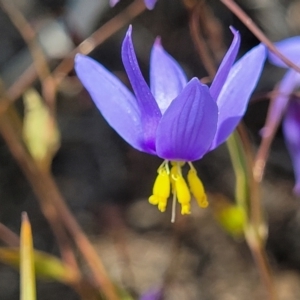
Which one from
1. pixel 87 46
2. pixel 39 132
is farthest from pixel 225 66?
pixel 87 46

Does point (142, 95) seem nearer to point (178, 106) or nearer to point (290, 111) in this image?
point (178, 106)

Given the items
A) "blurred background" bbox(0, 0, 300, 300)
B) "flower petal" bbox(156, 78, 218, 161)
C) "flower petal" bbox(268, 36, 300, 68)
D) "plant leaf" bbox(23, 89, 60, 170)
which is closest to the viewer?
"flower petal" bbox(156, 78, 218, 161)

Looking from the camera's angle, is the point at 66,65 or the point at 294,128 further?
the point at 66,65

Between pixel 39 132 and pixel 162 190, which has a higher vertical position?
pixel 39 132

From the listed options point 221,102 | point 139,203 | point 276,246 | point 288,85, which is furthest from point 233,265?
point 221,102

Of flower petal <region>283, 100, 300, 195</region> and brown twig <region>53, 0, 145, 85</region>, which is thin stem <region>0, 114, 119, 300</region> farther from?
flower petal <region>283, 100, 300, 195</region>

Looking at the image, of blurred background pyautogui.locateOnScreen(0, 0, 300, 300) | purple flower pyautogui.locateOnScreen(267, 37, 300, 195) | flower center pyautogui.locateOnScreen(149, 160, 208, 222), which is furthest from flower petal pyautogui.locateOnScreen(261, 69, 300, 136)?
blurred background pyautogui.locateOnScreen(0, 0, 300, 300)

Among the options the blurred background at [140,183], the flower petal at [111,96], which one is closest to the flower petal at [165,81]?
the flower petal at [111,96]
